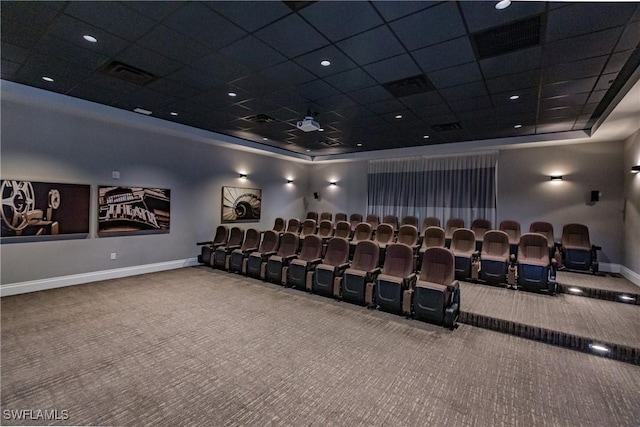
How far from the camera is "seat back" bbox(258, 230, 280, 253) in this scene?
6.53 meters

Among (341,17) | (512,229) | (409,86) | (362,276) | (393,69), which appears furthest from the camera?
(512,229)

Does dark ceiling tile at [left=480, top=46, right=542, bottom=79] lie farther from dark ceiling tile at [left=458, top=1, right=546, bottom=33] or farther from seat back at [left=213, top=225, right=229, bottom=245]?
seat back at [left=213, top=225, right=229, bottom=245]

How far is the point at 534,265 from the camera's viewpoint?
5023 millimetres

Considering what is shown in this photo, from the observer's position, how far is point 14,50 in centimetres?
345

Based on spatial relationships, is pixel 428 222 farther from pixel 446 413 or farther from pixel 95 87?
pixel 95 87

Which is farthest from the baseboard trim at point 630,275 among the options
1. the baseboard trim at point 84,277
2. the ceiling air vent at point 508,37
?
the baseboard trim at point 84,277

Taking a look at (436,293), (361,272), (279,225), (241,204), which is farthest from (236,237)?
(436,293)

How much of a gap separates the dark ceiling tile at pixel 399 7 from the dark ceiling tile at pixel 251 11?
0.85 metres

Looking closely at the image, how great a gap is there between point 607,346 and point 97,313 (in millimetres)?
6555

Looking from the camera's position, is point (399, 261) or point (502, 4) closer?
point (502, 4)

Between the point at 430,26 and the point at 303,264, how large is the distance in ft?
13.6

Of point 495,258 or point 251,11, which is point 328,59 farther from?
point 495,258

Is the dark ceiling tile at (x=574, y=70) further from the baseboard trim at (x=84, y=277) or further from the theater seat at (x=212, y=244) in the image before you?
the baseboard trim at (x=84, y=277)

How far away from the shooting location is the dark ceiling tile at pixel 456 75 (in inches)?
144
